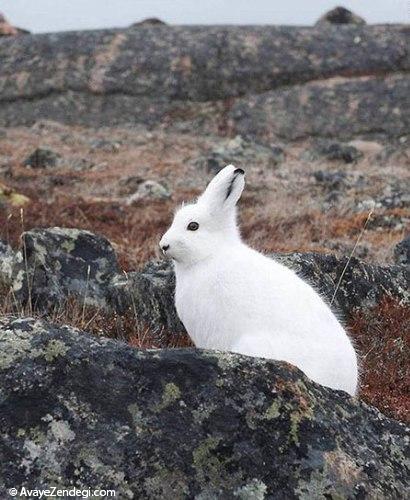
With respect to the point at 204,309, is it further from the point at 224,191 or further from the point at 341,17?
the point at 341,17

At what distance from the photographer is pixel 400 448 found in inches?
158

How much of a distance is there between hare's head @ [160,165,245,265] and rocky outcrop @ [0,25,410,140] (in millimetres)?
25539

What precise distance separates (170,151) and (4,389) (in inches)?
941

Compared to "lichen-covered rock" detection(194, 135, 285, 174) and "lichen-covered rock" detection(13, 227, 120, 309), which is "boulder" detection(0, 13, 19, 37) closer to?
"lichen-covered rock" detection(194, 135, 285, 174)

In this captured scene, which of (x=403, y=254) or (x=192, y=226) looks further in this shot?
(x=403, y=254)

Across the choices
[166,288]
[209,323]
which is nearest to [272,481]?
[209,323]

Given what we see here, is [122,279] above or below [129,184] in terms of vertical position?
above

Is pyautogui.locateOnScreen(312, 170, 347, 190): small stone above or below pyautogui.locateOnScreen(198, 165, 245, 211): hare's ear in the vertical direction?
below

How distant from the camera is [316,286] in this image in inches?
287

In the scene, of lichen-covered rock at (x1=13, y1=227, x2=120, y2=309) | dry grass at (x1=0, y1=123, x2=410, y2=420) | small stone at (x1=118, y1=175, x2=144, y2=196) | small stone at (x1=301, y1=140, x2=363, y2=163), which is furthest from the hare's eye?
small stone at (x1=301, y1=140, x2=363, y2=163)

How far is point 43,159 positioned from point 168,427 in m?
21.4

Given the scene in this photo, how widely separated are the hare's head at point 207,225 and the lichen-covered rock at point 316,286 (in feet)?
5.26

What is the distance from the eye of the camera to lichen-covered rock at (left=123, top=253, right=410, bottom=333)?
24.1 ft

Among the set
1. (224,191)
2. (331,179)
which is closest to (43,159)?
(331,179)
